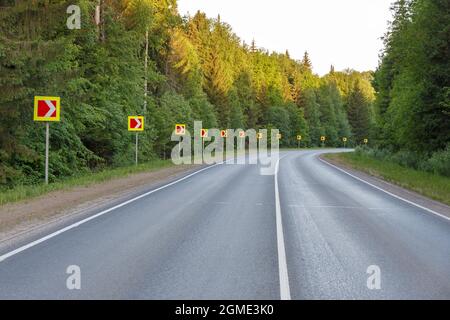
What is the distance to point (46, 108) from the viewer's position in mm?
15258

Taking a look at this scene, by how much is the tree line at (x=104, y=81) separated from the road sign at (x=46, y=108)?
100 cm

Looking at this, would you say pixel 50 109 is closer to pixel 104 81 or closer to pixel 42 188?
pixel 42 188

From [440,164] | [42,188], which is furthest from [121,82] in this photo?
[440,164]

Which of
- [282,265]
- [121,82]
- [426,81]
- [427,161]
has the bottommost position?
[282,265]

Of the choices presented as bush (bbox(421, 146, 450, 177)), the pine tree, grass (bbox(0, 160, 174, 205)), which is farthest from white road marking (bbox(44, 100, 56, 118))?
the pine tree

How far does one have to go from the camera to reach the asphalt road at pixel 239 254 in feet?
18.3

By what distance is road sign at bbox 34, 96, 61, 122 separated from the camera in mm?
15148

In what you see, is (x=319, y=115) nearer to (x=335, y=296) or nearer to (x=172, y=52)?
(x=172, y=52)

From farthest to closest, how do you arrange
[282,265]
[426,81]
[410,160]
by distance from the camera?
[410,160], [426,81], [282,265]

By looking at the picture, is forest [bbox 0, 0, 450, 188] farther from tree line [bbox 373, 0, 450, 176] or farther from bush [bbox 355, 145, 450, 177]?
bush [bbox 355, 145, 450, 177]

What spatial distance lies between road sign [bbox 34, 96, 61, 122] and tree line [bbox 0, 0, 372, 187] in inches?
39.2

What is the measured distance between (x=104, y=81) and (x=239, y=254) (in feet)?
78.2

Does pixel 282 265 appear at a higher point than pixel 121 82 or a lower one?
lower
